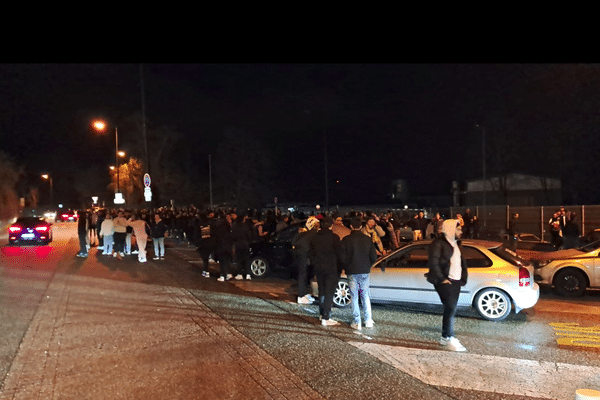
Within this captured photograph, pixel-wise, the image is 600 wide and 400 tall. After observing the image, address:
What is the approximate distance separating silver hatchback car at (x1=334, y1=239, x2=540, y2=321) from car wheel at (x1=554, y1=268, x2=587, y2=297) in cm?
287

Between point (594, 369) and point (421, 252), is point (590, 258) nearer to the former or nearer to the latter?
point (421, 252)

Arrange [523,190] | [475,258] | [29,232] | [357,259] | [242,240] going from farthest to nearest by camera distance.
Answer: [523,190]
[29,232]
[242,240]
[475,258]
[357,259]

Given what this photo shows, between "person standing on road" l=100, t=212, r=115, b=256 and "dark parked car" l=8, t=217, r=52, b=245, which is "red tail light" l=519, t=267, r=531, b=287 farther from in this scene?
"dark parked car" l=8, t=217, r=52, b=245

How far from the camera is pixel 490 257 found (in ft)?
30.9

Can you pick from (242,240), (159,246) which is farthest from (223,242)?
(159,246)

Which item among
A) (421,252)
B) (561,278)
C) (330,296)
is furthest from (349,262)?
(561,278)

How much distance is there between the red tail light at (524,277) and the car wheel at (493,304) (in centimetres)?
33

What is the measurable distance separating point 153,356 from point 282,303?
13.3ft

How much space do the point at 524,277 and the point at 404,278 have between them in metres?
1.96

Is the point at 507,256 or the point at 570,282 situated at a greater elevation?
the point at 507,256

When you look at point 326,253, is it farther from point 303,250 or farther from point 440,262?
point 440,262

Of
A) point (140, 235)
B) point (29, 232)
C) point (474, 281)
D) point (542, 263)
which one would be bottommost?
point (542, 263)

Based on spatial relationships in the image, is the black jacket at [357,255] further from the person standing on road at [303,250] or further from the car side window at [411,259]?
the car side window at [411,259]

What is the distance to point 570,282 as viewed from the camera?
1193 centimetres
